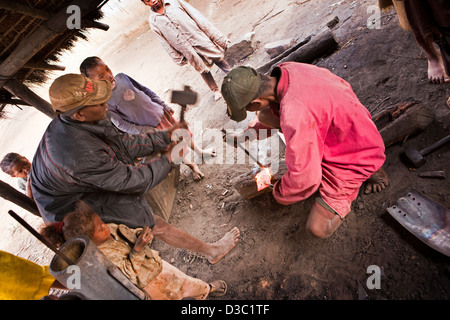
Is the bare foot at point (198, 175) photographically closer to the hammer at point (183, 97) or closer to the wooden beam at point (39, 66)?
the hammer at point (183, 97)

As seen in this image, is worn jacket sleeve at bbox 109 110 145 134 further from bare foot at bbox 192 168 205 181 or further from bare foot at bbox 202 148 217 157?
bare foot at bbox 202 148 217 157

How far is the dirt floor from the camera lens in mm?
2229

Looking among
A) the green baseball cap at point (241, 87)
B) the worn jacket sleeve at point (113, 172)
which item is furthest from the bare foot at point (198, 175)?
the green baseball cap at point (241, 87)

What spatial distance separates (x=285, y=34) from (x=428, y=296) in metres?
6.13

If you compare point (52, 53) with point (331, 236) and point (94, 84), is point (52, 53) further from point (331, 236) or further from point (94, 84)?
point (331, 236)

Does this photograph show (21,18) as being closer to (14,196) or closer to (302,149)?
(14,196)

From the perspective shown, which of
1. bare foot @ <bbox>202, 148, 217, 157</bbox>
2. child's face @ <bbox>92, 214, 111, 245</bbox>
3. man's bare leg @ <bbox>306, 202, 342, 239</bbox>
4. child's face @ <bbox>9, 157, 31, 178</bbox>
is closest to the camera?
child's face @ <bbox>92, 214, 111, 245</bbox>

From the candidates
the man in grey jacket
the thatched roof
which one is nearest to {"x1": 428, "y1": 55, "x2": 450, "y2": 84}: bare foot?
the man in grey jacket

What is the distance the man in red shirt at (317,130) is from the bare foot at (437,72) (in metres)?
1.66

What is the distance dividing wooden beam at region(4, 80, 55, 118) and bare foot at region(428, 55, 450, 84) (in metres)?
5.42

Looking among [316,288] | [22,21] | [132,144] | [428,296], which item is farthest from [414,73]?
[22,21]

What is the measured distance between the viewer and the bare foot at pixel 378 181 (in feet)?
8.67

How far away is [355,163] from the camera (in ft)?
7.40

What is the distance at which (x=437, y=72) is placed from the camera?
9.93ft
